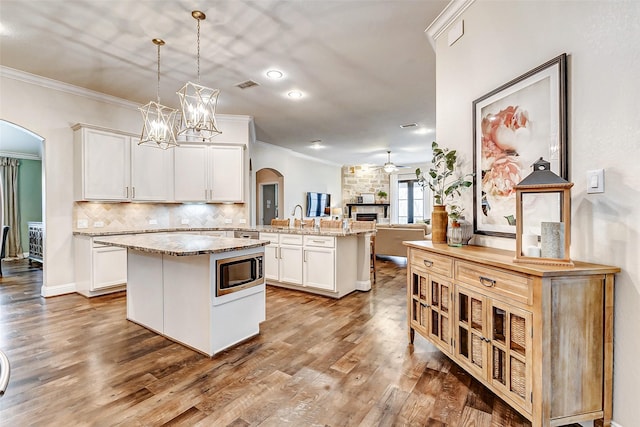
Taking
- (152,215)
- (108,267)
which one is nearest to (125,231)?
(108,267)

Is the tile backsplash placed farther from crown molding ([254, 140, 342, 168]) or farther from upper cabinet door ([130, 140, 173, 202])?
crown molding ([254, 140, 342, 168])

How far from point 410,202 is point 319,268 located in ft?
23.7

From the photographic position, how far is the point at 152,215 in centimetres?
533

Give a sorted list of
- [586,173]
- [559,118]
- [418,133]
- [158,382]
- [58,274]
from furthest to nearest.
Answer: [418,133] → [58,274] → [158,382] → [559,118] → [586,173]

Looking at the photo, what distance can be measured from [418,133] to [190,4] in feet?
17.3

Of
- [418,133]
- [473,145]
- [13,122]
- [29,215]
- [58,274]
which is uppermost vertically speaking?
[418,133]

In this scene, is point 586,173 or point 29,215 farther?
point 29,215

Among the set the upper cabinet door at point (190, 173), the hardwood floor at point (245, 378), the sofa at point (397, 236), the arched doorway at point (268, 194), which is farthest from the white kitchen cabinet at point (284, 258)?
the arched doorway at point (268, 194)

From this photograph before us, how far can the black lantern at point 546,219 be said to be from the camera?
64.0 inches

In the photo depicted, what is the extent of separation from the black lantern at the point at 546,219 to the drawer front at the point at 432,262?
1.70ft

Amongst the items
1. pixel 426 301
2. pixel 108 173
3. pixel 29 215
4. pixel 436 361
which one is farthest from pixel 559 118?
pixel 29 215

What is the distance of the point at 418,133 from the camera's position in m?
6.83

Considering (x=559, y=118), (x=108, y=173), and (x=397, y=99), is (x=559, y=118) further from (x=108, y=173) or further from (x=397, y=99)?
(x=108, y=173)

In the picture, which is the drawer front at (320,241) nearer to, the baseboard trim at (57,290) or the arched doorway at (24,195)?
the baseboard trim at (57,290)
